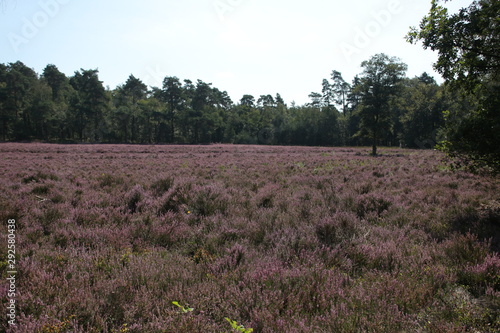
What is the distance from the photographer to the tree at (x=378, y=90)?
Result: 33.0 m

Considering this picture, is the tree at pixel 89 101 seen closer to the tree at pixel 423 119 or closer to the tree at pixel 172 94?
the tree at pixel 172 94

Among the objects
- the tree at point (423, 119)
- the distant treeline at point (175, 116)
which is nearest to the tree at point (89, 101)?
the distant treeline at point (175, 116)

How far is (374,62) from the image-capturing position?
109 feet

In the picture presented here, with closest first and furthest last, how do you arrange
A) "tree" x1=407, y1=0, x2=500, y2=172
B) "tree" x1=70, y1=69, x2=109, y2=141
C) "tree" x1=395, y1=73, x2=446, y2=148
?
1. "tree" x1=407, y1=0, x2=500, y2=172
2. "tree" x1=395, y1=73, x2=446, y2=148
3. "tree" x1=70, y1=69, x2=109, y2=141

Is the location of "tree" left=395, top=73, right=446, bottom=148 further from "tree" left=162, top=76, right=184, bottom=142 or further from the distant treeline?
"tree" left=162, top=76, right=184, bottom=142

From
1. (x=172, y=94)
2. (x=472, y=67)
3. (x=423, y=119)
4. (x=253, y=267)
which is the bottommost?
(x=253, y=267)

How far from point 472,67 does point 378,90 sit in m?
29.4

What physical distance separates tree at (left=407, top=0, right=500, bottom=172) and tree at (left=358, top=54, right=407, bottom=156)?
89.1ft

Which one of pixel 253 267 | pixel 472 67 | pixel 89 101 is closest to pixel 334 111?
pixel 89 101

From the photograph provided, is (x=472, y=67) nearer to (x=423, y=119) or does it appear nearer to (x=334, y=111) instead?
(x=423, y=119)

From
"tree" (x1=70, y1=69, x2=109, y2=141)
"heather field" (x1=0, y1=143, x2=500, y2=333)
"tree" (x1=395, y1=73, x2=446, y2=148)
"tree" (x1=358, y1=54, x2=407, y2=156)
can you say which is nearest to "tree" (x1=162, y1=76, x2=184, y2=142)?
"tree" (x1=70, y1=69, x2=109, y2=141)

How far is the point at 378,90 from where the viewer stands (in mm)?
33344

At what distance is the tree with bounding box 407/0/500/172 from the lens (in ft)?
20.2

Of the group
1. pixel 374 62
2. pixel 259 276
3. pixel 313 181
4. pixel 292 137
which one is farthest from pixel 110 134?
pixel 259 276
